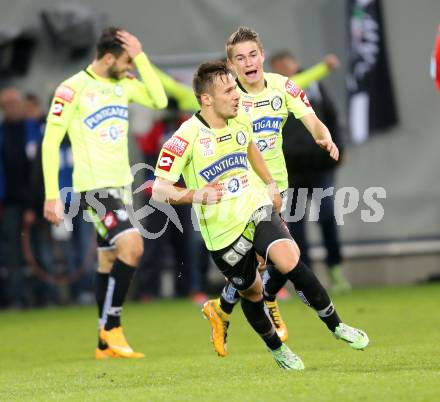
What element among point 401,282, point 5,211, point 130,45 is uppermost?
point 130,45

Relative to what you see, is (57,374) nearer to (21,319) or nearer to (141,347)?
(141,347)

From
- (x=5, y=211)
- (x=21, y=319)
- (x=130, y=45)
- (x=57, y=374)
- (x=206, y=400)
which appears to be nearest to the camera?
(x=206, y=400)

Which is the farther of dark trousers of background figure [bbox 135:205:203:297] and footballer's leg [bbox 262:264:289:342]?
dark trousers of background figure [bbox 135:205:203:297]

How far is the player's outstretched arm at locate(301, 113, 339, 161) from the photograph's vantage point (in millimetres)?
9116

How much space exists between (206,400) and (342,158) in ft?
27.0

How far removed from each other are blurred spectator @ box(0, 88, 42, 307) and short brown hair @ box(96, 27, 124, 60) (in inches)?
202

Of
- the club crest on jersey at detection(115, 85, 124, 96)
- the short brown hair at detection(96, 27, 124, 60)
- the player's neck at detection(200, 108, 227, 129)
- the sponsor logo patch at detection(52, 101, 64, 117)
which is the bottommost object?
the player's neck at detection(200, 108, 227, 129)

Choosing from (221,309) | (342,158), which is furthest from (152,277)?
(221,309)

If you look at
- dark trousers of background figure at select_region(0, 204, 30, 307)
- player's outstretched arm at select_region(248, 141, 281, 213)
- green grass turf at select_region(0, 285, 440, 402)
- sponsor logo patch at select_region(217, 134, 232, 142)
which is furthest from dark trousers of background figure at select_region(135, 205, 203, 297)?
sponsor logo patch at select_region(217, 134, 232, 142)

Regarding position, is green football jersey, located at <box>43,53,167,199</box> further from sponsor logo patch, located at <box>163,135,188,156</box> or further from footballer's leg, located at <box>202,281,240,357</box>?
sponsor logo patch, located at <box>163,135,188,156</box>

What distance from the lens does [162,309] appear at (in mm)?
15367

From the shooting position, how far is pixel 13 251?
1633cm

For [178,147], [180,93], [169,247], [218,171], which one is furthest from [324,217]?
[178,147]

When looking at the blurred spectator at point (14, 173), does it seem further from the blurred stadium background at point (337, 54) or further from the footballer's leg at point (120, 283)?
the footballer's leg at point (120, 283)
